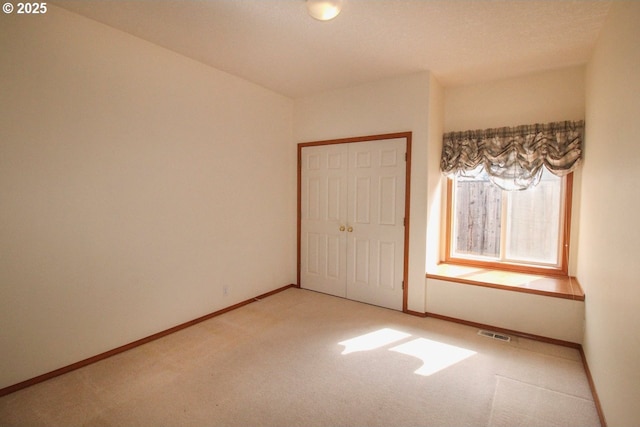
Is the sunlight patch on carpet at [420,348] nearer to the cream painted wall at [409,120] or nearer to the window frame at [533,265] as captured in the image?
the cream painted wall at [409,120]

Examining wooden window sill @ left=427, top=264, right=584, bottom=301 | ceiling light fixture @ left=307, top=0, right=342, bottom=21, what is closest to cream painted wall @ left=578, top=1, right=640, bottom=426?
wooden window sill @ left=427, top=264, right=584, bottom=301

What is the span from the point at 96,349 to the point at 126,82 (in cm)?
219

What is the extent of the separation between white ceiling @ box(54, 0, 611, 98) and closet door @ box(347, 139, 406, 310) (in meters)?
0.90

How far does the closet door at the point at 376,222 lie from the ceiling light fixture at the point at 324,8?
5.53ft

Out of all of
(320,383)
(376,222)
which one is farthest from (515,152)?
(320,383)

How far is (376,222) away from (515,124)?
1861 mm

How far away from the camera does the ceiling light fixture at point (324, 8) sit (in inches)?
78.1

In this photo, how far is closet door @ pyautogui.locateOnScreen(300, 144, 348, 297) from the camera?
3955 mm

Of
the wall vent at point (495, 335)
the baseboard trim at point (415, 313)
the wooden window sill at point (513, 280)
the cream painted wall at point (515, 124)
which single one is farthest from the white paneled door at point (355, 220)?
the wall vent at point (495, 335)

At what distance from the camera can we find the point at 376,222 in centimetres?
368

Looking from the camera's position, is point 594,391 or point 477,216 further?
point 477,216

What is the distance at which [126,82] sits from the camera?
256cm

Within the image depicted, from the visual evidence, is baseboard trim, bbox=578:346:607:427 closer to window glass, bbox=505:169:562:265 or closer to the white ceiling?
window glass, bbox=505:169:562:265

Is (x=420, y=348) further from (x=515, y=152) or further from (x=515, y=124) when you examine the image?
(x=515, y=124)
